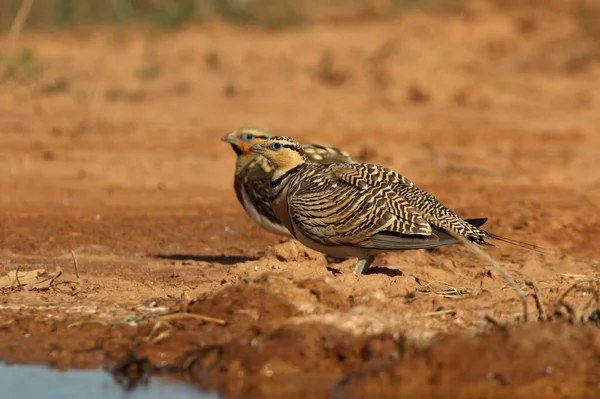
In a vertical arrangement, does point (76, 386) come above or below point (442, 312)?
below

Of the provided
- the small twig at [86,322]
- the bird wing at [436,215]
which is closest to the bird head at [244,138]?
the bird wing at [436,215]

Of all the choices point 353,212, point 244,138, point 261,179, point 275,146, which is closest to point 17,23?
point 244,138

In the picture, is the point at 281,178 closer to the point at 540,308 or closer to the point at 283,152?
the point at 283,152

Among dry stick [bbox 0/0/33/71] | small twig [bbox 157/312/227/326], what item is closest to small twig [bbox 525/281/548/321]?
small twig [bbox 157/312/227/326]

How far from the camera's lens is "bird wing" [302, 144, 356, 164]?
26.2 feet

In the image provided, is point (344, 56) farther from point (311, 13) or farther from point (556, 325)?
point (556, 325)

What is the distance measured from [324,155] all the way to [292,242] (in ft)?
2.46

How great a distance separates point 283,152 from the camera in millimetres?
7367

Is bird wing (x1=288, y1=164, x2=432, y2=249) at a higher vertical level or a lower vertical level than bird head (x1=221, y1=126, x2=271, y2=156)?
lower

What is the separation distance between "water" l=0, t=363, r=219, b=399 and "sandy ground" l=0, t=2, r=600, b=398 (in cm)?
12

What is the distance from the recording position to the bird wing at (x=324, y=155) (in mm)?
7992

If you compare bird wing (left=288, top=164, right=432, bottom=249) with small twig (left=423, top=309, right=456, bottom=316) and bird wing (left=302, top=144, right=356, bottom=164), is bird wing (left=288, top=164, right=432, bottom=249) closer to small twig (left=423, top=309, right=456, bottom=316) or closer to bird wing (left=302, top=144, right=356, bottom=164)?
small twig (left=423, top=309, right=456, bottom=316)

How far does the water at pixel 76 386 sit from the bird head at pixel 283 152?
7.72ft

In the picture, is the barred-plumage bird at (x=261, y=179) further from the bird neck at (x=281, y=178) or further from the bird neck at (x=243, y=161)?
the bird neck at (x=281, y=178)
